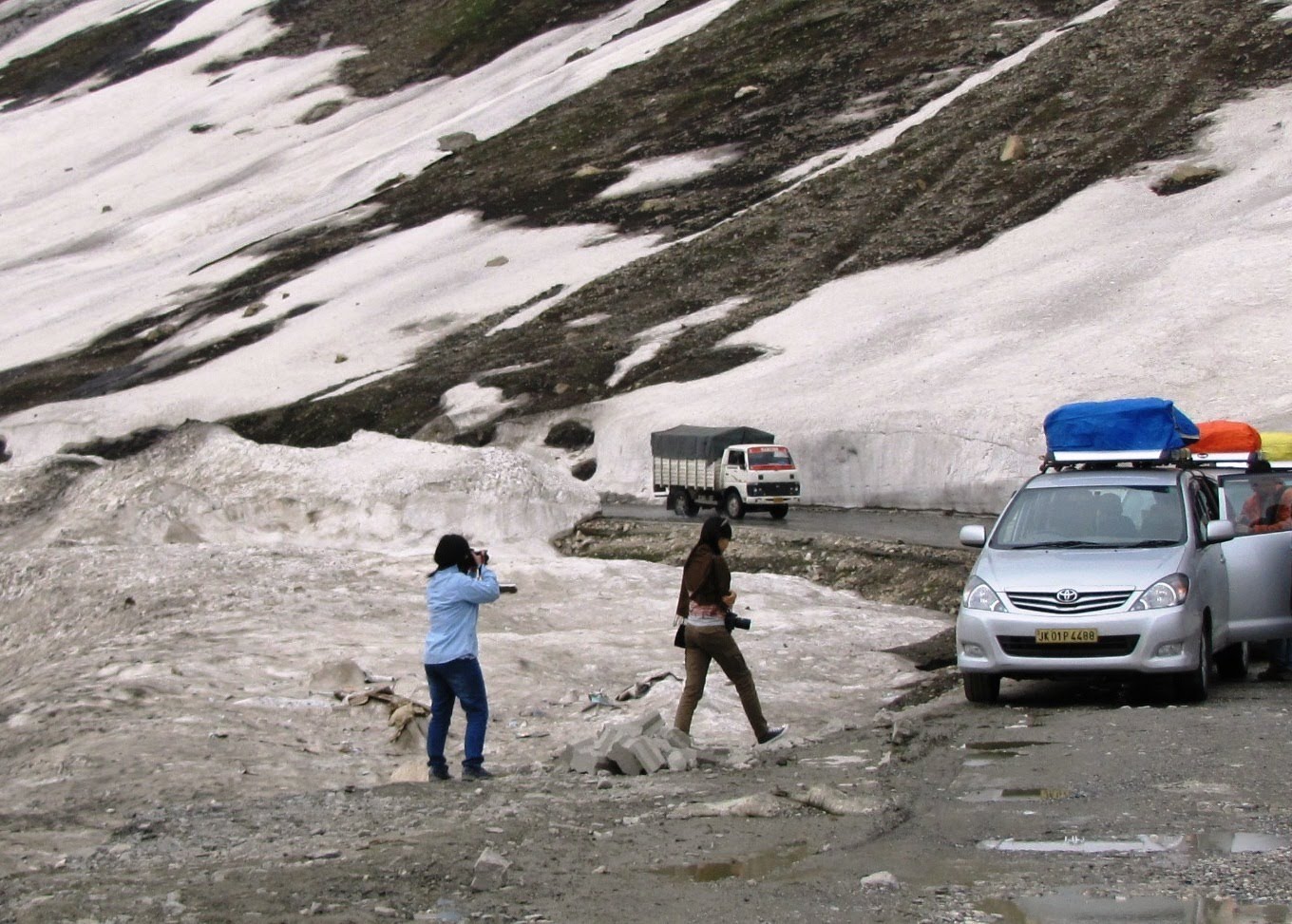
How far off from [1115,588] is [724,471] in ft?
71.0

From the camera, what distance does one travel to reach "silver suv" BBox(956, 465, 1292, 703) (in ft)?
39.2

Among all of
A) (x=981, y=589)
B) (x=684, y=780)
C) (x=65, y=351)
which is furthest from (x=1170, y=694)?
(x=65, y=351)

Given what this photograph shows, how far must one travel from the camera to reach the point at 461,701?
10500 millimetres

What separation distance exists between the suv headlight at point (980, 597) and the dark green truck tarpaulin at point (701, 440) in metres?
21.8

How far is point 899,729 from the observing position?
1118 centimetres

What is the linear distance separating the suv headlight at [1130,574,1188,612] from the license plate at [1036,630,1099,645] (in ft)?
1.18

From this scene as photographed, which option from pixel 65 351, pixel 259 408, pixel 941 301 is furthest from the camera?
pixel 65 351

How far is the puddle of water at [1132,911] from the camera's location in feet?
20.4

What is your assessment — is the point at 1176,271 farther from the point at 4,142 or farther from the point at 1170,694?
the point at 4,142

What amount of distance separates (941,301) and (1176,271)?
6.27 meters

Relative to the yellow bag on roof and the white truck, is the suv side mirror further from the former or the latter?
the white truck

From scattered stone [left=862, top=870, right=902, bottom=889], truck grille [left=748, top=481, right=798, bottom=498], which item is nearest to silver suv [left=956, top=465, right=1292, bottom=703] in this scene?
scattered stone [left=862, top=870, right=902, bottom=889]

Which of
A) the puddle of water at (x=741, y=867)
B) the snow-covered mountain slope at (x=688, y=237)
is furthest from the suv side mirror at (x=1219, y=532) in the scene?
the snow-covered mountain slope at (x=688, y=237)

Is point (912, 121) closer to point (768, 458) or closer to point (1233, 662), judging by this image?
point (768, 458)
